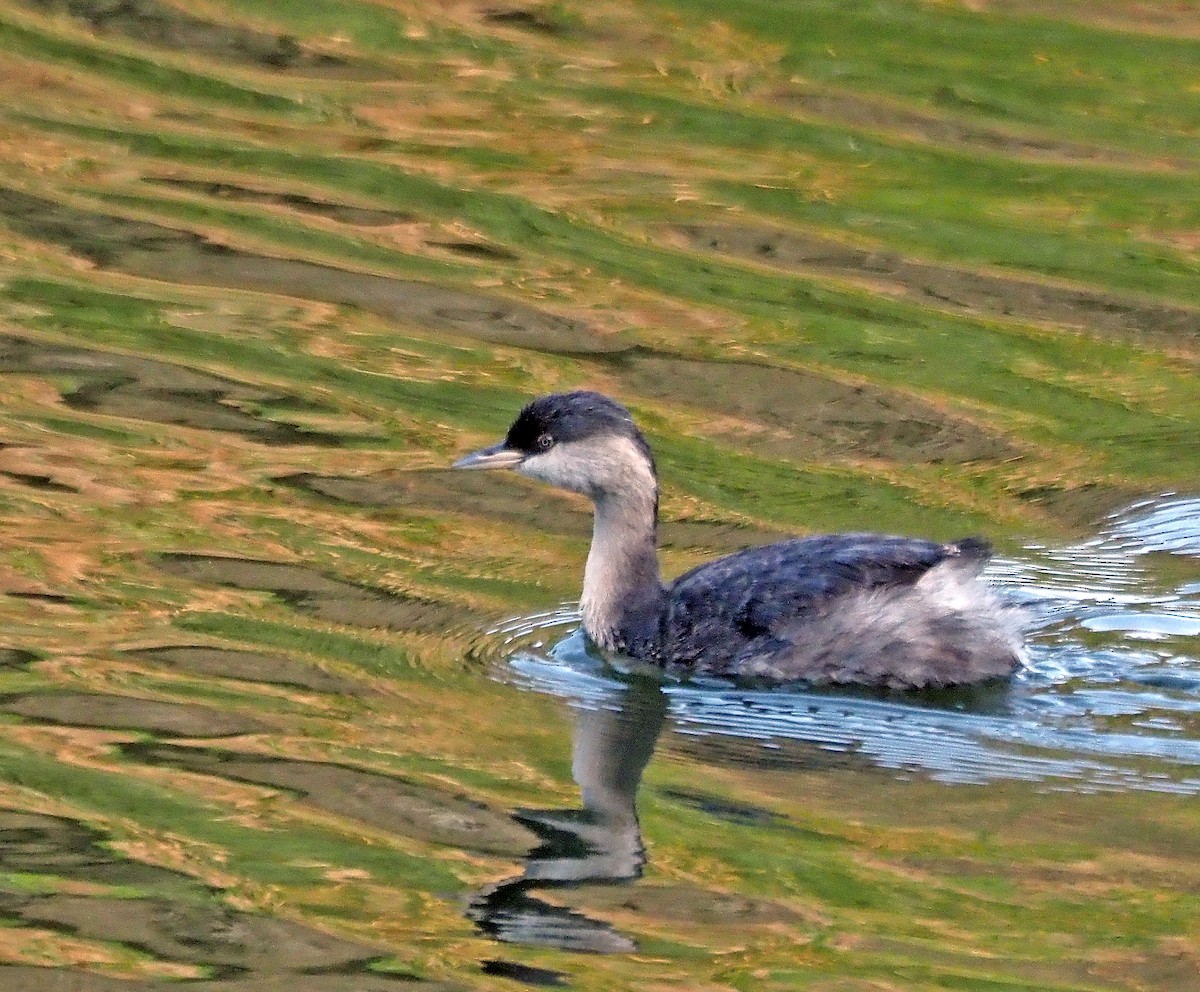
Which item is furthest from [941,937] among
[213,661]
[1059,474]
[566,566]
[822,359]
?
[822,359]

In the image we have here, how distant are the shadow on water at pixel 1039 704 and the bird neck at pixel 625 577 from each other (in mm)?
110

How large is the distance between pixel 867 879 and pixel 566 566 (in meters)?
2.82

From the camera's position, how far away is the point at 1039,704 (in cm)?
728

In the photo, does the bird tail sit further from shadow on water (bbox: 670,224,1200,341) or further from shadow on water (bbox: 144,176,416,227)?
shadow on water (bbox: 144,176,416,227)

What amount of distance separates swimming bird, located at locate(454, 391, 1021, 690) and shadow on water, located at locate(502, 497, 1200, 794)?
86mm

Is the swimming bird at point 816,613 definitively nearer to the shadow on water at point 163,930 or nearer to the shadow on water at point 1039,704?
the shadow on water at point 1039,704

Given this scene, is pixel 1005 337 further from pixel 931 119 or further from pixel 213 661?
pixel 213 661

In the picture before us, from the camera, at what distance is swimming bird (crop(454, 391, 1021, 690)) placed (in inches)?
295

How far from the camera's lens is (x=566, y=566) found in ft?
28.1

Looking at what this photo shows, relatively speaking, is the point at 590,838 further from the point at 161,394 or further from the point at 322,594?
the point at 161,394

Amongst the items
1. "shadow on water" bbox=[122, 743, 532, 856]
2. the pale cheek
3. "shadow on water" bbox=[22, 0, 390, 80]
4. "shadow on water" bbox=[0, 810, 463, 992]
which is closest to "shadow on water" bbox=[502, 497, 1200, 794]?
the pale cheek

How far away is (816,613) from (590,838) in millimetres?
1504

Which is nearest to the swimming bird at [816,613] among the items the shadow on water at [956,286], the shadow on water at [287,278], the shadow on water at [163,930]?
the shadow on water at [163,930]

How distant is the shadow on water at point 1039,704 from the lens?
22.2ft
